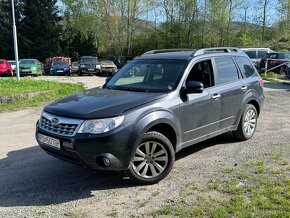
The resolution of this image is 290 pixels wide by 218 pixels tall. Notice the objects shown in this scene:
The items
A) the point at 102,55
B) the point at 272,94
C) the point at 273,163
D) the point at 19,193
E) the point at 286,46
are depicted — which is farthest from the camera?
the point at 102,55

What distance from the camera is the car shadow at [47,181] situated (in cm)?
469

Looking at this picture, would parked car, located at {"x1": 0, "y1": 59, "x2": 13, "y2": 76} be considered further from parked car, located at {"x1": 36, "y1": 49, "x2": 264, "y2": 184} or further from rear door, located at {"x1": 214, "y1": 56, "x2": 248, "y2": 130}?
rear door, located at {"x1": 214, "y1": 56, "x2": 248, "y2": 130}

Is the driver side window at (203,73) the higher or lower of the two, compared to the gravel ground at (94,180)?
higher

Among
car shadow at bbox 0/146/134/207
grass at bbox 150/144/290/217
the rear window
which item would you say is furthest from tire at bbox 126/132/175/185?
the rear window

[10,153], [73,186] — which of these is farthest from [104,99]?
[10,153]

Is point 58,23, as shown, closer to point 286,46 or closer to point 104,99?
point 286,46

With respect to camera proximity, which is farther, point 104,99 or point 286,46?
point 286,46

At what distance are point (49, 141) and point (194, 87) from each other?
2146 millimetres

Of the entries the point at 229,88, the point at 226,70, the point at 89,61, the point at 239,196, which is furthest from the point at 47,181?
the point at 89,61

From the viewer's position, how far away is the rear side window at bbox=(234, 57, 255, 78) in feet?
23.1

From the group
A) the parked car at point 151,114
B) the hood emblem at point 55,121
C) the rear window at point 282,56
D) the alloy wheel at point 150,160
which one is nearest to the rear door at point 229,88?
the parked car at point 151,114

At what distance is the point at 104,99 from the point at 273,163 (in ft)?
9.10

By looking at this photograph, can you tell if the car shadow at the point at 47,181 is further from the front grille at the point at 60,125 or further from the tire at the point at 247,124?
the tire at the point at 247,124

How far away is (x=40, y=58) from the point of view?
46.7 metres
